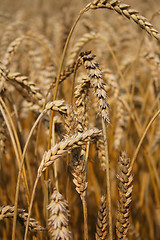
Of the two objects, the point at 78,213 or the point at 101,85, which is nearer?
the point at 101,85

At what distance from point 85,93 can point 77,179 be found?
274mm

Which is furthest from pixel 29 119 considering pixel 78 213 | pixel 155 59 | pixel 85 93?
pixel 85 93

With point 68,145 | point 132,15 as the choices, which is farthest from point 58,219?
point 132,15

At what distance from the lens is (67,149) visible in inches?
25.2

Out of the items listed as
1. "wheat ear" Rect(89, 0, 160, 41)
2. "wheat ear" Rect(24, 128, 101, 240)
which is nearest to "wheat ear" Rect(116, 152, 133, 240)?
"wheat ear" Rect(24, 128, 101, 240)

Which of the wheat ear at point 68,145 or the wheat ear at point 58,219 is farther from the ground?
the wheat ear at point 68,145

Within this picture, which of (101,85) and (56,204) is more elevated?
(101,85)

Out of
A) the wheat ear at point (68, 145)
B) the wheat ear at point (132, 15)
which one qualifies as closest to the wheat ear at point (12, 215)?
the wheat ear at point (68, 145)

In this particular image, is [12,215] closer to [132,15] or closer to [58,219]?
[58,219]

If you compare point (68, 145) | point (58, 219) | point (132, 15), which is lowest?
point (58, 219)

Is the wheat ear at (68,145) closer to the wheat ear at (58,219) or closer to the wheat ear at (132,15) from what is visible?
the wheat ear at (58,219)

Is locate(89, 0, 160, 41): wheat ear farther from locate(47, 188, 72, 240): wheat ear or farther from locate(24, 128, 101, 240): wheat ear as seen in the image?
locate(47, 188, 72, 240): wheat ear

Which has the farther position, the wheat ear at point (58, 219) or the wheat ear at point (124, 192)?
the wheat ear at point (124, 192)

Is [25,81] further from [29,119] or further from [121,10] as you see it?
[29,119]
